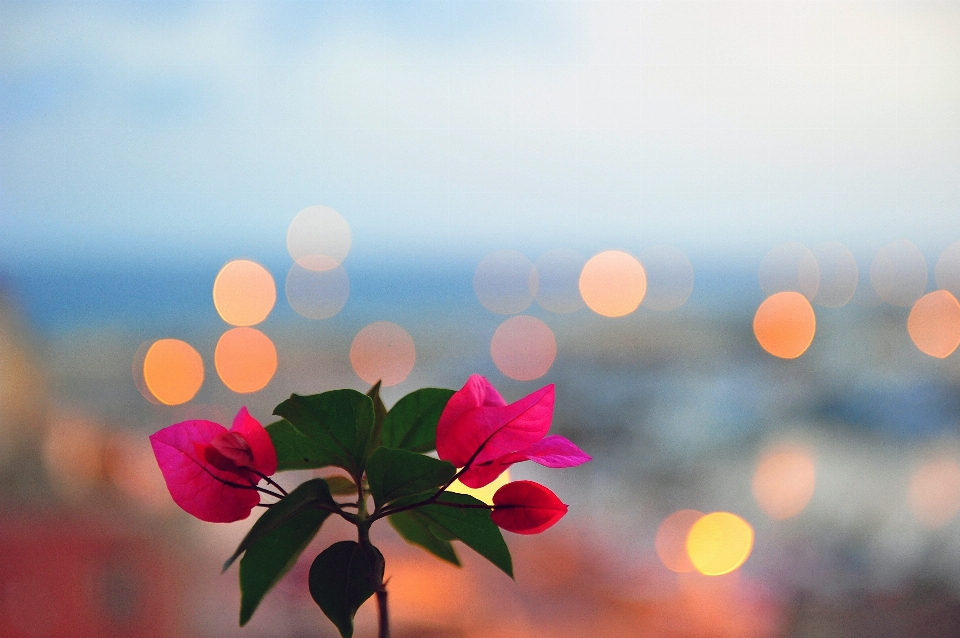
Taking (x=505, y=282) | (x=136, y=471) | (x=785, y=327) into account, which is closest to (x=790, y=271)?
(x=505, y=282)

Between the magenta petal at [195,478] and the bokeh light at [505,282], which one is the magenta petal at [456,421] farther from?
the bokeh light at [505,282]

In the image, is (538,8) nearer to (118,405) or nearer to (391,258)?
(118,405)

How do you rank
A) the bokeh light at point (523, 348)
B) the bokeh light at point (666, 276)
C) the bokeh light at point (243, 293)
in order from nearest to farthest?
the bokeh light at point (523, 348), the bokeh light at point (243, 293), the bokeh light at point (666, 276)

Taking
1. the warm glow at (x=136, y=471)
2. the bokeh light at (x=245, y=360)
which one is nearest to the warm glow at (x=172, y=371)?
the bokeh light at (x=245, y=360)

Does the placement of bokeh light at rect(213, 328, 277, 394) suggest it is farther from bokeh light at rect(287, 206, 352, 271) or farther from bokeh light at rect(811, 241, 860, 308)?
bokeh light at rect(811, 241, 860, 308)

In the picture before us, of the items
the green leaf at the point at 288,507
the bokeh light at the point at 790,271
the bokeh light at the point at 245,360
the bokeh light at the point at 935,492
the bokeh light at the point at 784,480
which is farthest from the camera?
the bokeh light at the point at 790,271

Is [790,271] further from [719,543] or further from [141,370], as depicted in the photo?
[719,543]

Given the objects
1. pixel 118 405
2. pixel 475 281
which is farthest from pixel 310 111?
pixel 118 405

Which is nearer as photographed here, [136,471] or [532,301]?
[136,471]

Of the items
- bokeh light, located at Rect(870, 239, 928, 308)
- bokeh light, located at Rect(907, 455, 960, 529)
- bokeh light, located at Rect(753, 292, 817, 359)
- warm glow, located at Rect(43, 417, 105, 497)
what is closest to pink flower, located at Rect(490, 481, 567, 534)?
warm glow, located at Rect(43, 417, 105, 497)
